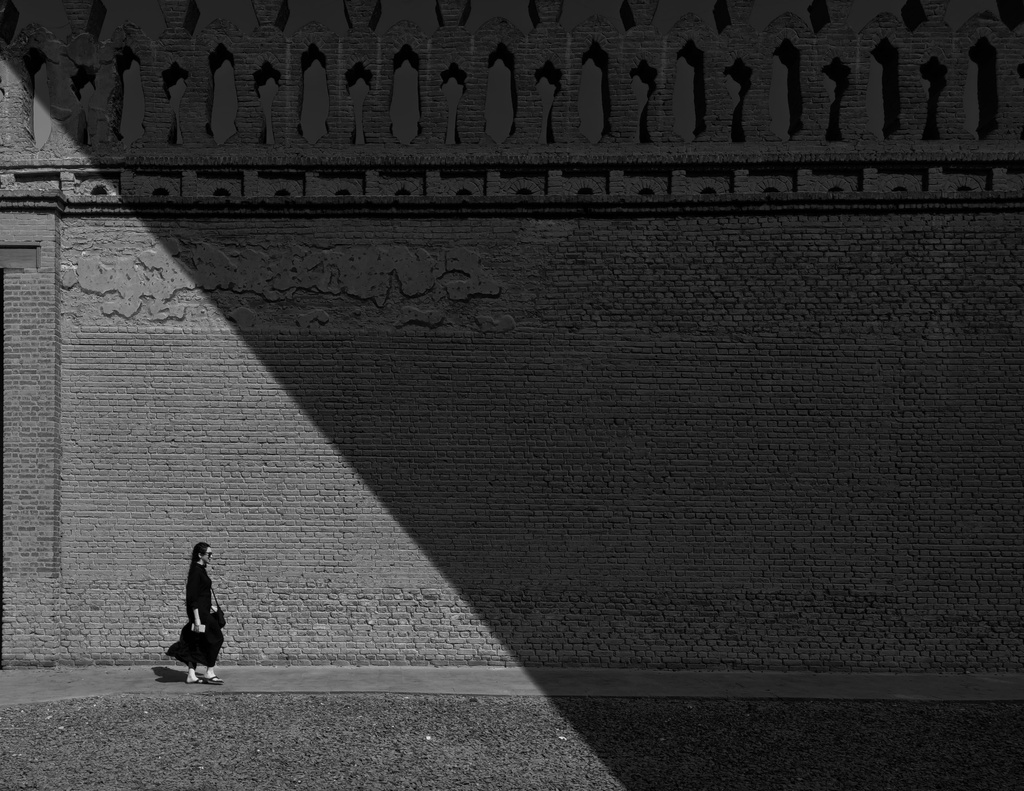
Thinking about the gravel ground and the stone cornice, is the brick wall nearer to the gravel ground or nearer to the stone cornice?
the stone cornice

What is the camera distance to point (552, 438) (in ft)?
29.2

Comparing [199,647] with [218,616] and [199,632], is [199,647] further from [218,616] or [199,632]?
[218,616]

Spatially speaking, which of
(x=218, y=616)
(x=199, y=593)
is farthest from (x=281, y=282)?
(x=218, y=616)

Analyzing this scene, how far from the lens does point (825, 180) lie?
9.13m

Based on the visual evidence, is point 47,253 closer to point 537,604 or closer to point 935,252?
point 537,604

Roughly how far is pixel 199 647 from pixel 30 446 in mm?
2797

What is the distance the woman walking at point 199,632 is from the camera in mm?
7996

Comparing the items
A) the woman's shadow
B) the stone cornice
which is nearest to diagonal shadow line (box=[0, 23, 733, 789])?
the stone cornice

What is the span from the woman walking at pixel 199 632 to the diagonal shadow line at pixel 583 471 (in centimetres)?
184

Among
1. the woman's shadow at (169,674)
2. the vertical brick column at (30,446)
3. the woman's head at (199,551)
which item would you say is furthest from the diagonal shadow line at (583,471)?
the woman's shadow at (169,674)

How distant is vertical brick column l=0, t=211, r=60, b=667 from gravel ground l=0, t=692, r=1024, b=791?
167 cm

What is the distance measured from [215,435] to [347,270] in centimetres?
220

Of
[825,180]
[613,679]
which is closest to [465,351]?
[613,679]

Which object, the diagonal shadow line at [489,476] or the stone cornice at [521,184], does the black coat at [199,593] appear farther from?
the stone cornice at [521,184]
